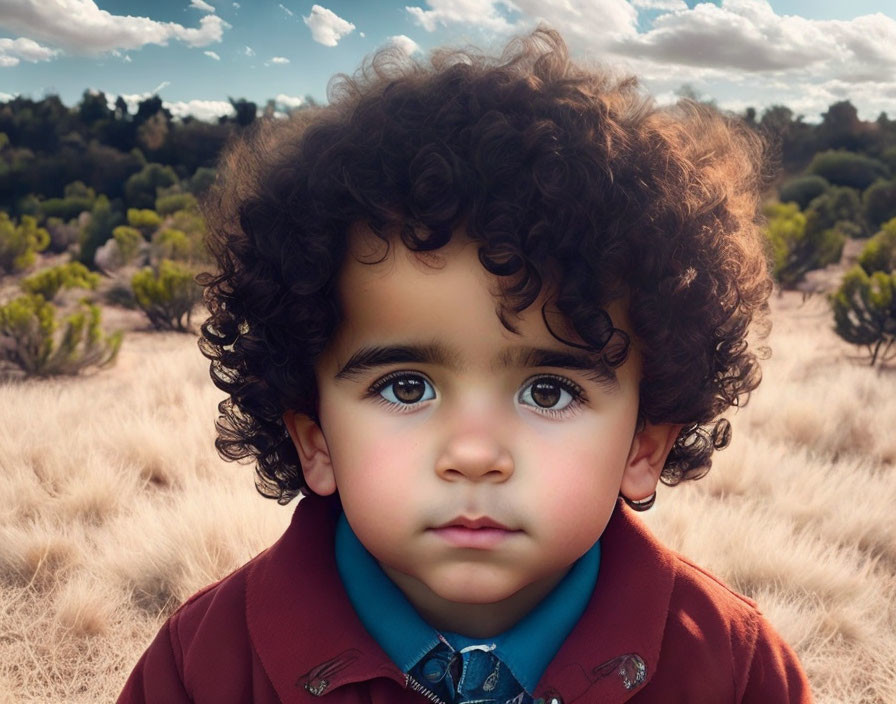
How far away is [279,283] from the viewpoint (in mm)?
1800

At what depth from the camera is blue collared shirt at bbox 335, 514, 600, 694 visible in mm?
1808

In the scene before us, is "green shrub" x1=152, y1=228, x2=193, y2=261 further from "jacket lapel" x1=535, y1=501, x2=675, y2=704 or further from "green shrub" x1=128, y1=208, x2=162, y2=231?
"jacket lapel" x1=535, y1=501, x2=675, y2=704

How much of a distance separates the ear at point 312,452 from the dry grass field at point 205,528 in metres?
1.18

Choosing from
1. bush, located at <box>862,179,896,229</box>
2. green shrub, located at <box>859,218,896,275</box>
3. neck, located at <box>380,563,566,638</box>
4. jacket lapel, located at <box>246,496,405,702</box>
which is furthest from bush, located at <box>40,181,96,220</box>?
neck, located at <box>380,563,566,638</box>

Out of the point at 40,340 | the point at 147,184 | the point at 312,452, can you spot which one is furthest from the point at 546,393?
the point at 147,184

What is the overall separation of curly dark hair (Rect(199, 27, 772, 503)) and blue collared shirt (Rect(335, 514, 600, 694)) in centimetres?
36

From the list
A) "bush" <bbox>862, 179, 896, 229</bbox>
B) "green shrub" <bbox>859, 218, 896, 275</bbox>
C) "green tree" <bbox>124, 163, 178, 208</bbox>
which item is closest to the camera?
"green shrub" <bbox>859, 218, 896, 275</bbox>

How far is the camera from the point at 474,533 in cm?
156

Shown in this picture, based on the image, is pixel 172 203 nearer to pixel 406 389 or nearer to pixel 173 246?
pixel 173 246

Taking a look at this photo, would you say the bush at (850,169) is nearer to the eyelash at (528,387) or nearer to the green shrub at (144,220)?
the green shrub at (144,220)

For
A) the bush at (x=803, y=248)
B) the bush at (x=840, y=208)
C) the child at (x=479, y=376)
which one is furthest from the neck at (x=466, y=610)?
the bush at (x=840, y=208)

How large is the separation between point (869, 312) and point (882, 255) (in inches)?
93.8

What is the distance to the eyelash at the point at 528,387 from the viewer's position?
1.62 m

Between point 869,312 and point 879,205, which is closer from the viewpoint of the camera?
point 869,312
